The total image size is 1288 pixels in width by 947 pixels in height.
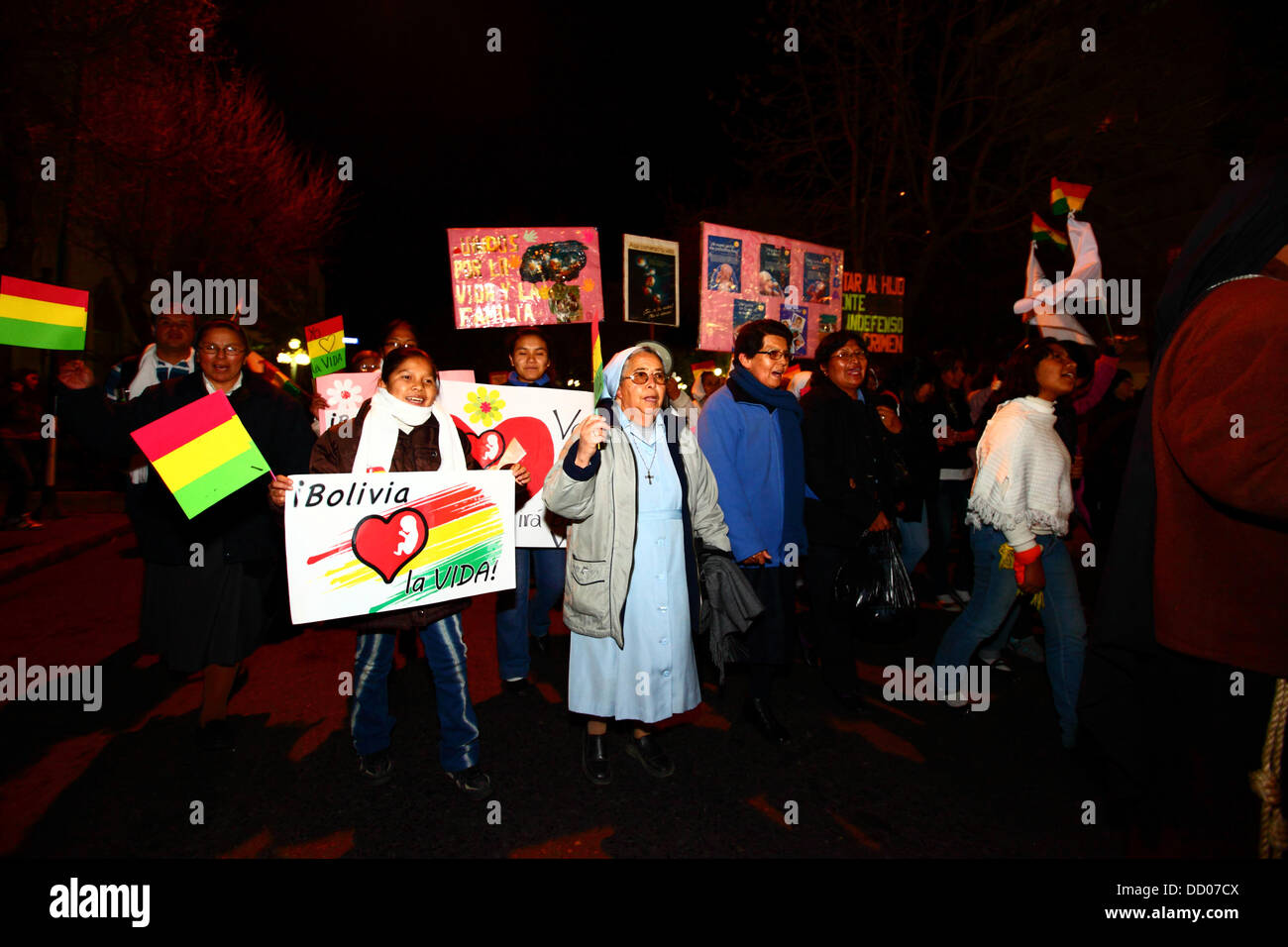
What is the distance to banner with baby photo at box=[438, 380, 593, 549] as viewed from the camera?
4.70m

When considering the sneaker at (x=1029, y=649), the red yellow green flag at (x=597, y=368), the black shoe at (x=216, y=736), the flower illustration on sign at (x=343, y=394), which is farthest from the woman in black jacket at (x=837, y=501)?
the flower illustration on sign at (x=343, y=394)

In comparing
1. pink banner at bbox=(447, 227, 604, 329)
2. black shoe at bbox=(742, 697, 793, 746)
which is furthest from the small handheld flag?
black shoe at bbox=(742, 697, 793, 746)

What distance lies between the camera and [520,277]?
5535mm

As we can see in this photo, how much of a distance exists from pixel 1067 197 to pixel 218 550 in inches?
267

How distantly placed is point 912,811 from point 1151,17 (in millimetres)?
18167

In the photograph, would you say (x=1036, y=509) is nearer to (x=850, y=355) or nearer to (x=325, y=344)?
(x=850, y=355)

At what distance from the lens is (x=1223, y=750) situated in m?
1.51

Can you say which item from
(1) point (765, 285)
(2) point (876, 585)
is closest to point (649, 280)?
(1) point (765, 285)

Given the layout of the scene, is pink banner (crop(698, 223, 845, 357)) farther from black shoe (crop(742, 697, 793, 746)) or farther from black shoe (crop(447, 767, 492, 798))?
black shoe (crop(447, 767, 492, 798))

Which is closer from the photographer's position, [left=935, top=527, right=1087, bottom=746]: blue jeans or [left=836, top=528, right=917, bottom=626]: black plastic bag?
[left=935, top=527, right=1087, bottom=746]: blue jeans

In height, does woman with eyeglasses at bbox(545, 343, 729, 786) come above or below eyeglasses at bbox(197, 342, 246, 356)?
below

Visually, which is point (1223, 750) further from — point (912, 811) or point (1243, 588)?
point (912, 811)

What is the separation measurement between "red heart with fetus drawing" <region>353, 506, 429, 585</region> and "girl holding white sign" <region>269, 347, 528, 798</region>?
266mm

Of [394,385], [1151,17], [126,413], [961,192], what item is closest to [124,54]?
[126,413]
